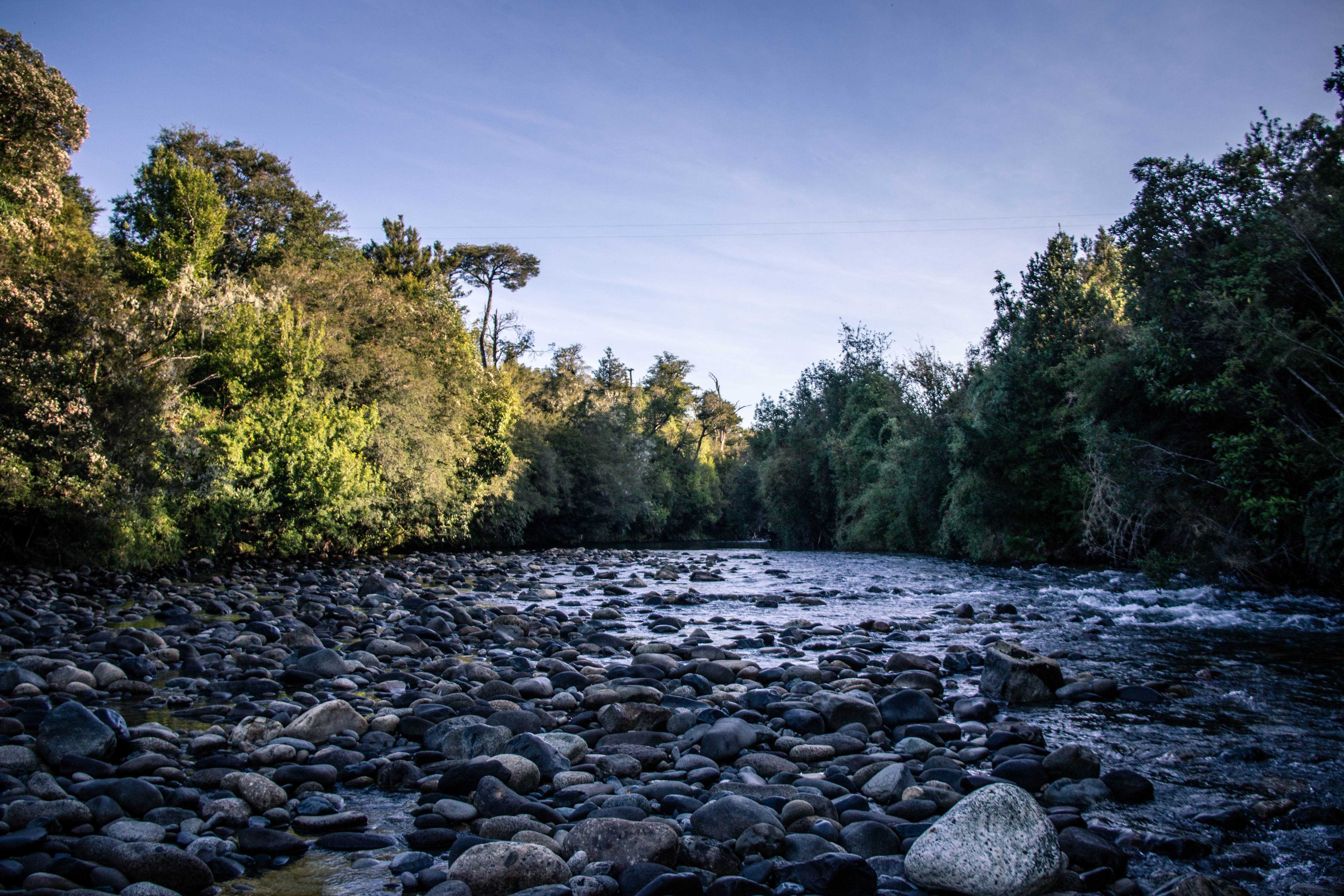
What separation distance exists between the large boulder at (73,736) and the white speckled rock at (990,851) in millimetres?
5230

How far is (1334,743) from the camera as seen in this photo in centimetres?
608

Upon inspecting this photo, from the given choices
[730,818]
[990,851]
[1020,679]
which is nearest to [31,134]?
[730,818]

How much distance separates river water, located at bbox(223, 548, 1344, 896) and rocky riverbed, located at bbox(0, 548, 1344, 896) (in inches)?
1.7

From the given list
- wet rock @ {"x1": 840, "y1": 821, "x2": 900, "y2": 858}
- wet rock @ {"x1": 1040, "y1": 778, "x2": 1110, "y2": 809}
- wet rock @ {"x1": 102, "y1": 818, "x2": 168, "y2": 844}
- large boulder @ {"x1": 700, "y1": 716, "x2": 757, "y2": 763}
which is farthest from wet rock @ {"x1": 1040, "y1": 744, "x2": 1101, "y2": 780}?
wet rock @ {"x1": 102, "y1": 818, "x2": 168, "y2": 844}

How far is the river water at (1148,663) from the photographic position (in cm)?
430

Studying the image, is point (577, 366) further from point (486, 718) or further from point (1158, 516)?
point (486, 718)

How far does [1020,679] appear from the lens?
747 cm

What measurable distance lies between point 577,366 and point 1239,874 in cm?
5304

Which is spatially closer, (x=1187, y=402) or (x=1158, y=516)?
(x=1187, y=402)

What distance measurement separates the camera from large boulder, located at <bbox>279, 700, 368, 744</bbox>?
5.80 meters

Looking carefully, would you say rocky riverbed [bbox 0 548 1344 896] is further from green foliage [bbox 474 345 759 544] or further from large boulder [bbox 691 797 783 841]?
green foliage [bbox 474 345 759 544]

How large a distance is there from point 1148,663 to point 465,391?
108 feet

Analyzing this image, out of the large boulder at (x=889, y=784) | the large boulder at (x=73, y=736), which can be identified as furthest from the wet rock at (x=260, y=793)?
the large boulder at (x=889, y=784)

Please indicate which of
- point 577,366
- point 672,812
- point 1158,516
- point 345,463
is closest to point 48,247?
point 345,463
